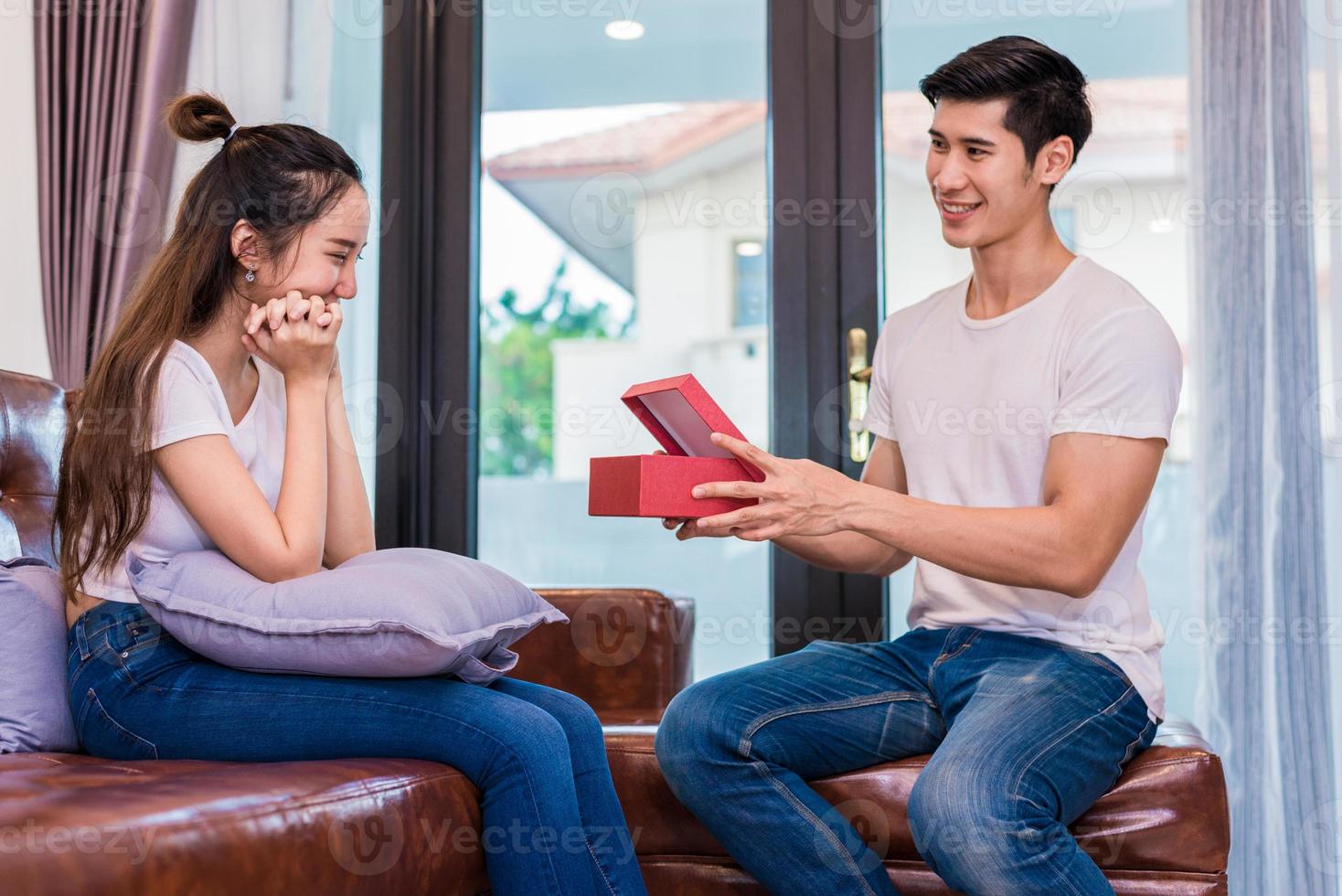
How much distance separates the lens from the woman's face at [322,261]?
1.60 m

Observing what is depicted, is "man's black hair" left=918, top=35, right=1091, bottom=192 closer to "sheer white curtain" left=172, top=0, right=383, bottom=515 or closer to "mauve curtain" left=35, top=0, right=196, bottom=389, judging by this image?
"sheer white curtain" left=172, top=0, right=383, bottom=515

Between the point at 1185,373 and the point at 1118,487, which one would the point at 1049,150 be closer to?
the point at 1118,487

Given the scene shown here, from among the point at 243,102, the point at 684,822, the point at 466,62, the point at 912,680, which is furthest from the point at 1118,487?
the point at 243,102

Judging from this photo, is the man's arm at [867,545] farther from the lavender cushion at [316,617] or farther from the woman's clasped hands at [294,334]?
the woman's clasped hands at [294,334]

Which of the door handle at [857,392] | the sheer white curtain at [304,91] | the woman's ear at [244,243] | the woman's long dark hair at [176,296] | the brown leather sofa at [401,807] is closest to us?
the brown leather sofa at [401,807]

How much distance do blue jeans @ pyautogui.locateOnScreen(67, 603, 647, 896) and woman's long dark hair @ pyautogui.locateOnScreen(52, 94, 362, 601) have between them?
14cm

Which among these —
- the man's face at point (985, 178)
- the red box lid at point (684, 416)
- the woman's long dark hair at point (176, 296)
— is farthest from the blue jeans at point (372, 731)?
the man's face at point (985, 178)

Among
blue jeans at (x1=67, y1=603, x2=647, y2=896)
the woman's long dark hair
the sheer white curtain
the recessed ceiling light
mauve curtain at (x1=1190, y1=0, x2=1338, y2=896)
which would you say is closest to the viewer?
blue jeans at (x1=67, y1=603, x2=647, y2=896)

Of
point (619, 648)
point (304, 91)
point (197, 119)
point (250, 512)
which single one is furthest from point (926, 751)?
point (304, 91)

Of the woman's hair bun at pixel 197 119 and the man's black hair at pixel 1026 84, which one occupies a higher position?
the man's black hair at pixel 1026 84

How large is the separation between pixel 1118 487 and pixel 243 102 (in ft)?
6.77

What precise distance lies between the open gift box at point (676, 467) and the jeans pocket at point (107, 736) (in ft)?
2.00

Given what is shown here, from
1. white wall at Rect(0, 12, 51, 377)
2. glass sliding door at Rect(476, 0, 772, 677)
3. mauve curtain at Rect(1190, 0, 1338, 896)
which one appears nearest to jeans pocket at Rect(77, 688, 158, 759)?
glass sliding door at Rect(476, 0, 772, 677)

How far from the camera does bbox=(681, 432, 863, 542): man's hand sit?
1491 millimetres
